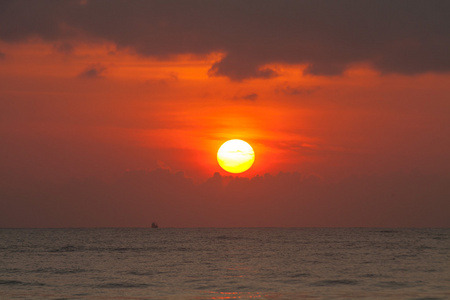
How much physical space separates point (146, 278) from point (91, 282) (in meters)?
5.32

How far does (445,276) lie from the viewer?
170 ft

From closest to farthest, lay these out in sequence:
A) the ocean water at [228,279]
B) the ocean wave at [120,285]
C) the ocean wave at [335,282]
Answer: the ocean water at [228,279], the ocean wave at [120,285], the ocean wave at [335,282]

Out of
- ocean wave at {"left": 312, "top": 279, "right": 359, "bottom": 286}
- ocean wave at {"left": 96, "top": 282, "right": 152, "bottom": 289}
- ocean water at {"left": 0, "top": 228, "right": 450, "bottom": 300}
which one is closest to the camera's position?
ocean water at {"left": 0, "top": 228, "right": 450, "bottom": 300}

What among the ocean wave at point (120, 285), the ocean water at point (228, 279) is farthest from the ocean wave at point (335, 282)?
the ocean wave at point (120, 285)

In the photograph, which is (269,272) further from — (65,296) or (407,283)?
(65,296)

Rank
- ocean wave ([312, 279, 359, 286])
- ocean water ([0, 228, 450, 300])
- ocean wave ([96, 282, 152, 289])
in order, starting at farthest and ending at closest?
ocean wave ([312, 279, 359, 286]), ocean wave ([96, 282, 152, 289]), ocean water ([0, 228, 450, 300])

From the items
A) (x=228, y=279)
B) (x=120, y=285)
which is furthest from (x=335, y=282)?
(x=120, y=285)

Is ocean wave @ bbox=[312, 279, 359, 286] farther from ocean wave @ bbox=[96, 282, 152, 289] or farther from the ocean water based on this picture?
ocean wave @ bbox=[96, 282, 152, 289]

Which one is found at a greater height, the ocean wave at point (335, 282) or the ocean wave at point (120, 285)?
the ocean wave at point (335, 282)

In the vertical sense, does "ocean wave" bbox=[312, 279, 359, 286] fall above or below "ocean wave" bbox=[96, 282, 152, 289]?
A: above

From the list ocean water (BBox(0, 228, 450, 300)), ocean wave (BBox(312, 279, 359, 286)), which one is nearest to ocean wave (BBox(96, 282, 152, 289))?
ocean water (BBox(0, 228, 450, 300))

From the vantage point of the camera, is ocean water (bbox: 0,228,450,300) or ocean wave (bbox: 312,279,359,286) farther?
ocean wave (bbox: 312,279,359,286)

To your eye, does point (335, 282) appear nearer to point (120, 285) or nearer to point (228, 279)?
point (228, 279)

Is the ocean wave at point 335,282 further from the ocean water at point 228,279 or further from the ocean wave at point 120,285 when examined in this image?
the ocean wave at point 120,285
